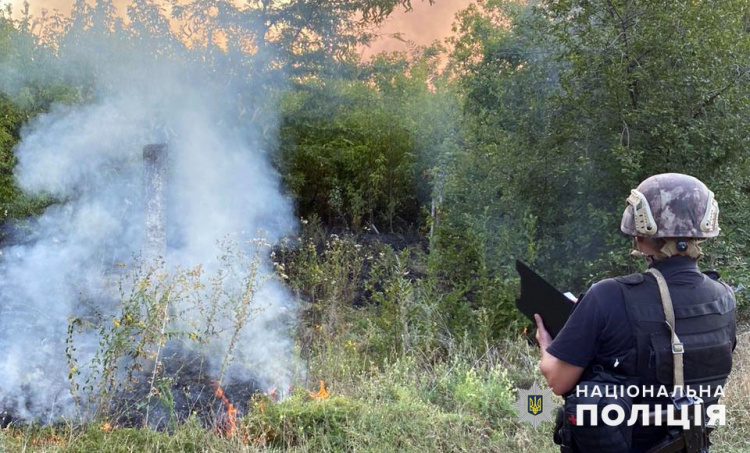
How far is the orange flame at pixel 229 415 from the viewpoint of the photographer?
4.19 metres

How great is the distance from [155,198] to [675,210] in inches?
265

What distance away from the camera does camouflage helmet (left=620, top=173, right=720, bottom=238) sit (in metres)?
2.40

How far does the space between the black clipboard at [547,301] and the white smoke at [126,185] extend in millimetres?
4022

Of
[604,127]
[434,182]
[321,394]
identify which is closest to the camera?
[321,394]

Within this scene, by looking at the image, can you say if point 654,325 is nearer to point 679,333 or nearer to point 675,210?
point 679,333

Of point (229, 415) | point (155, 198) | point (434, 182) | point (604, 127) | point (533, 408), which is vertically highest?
point (434, 182)

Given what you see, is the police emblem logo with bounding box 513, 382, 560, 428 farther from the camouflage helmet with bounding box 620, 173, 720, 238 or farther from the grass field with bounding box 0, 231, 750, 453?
the camouflage helmet with bounding box 620, 173, 720, 238

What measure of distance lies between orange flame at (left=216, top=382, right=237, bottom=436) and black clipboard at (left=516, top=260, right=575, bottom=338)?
230 cm

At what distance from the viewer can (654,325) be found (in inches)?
91.8

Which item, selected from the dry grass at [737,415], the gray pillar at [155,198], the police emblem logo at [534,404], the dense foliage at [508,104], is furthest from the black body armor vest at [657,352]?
the gray pillar at [155,198]

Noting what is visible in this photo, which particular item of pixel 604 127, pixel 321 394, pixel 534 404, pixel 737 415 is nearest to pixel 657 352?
pixel 534 404

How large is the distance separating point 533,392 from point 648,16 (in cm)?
391

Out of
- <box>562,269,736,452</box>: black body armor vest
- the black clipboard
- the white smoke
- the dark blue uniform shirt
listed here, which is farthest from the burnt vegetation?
the dark blue uniform shirt

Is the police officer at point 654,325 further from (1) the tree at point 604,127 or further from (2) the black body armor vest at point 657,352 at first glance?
(1) the tree at point 604,127
